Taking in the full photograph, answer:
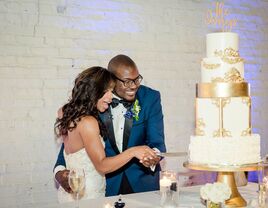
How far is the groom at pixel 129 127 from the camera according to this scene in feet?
11.9

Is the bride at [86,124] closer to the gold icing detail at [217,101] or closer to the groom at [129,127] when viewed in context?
the groom at [129,127]

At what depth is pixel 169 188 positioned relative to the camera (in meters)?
2.55

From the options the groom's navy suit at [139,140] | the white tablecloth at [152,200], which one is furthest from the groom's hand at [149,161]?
the groom's navy suit at [139,140]

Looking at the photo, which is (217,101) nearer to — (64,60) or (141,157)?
(141,157)

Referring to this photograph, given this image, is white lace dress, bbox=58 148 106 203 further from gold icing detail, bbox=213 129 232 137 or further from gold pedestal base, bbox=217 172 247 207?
gold icing detail, bbox=213 129 232 137

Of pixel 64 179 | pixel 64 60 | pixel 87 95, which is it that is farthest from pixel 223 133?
pixel 64 60

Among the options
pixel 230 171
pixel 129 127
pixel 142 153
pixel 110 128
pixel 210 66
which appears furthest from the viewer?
pixel 129 127

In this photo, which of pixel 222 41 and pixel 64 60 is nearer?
pixel 222 41

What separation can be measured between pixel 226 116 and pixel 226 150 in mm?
194

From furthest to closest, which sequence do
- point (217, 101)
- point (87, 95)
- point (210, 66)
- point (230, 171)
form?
point (87, 95)
point (210, 66)
point (217, 101)
point (230, 171)

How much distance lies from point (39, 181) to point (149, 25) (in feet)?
6.36

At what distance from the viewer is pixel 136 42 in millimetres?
4688

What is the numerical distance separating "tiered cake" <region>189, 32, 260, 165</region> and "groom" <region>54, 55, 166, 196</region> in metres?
1.02

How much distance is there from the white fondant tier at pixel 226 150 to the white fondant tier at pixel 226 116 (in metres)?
0.05
